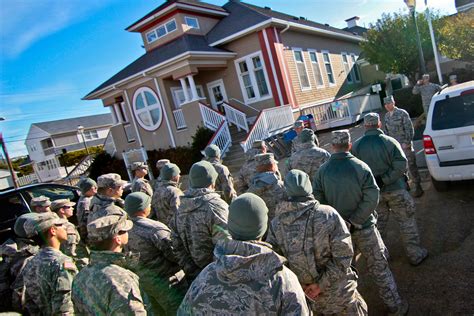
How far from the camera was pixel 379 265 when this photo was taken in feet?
9.59

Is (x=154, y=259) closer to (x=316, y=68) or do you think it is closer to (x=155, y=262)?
(x=155, y=262)

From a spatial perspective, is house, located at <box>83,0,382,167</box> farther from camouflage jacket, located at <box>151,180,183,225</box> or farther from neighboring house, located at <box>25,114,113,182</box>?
neighboring house, located at <box>25,114,113,182</box>

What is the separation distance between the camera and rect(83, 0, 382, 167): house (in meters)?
14.1

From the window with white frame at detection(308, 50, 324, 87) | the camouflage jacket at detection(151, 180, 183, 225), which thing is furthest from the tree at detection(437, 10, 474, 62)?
the camouflage jacket at detection(151, 180, 183, 225)

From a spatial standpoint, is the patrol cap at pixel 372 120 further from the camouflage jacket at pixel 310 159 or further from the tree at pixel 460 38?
the tree at pixel 460 38

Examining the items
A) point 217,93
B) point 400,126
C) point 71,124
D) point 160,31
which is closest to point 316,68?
point 217,93

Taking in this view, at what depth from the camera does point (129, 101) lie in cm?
1764

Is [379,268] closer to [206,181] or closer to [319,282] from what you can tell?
[319,282]

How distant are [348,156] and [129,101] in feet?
54.0

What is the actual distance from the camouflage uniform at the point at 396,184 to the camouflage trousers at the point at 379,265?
0.88 m

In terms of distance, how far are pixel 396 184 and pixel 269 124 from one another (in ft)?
30.4

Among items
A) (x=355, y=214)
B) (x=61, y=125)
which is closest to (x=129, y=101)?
(x=355, y=214)

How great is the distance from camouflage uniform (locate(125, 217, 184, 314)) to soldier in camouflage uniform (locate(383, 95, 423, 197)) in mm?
4629

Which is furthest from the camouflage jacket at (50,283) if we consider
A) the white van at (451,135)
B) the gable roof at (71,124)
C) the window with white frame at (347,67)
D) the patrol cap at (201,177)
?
the gable roof at (71,124)
